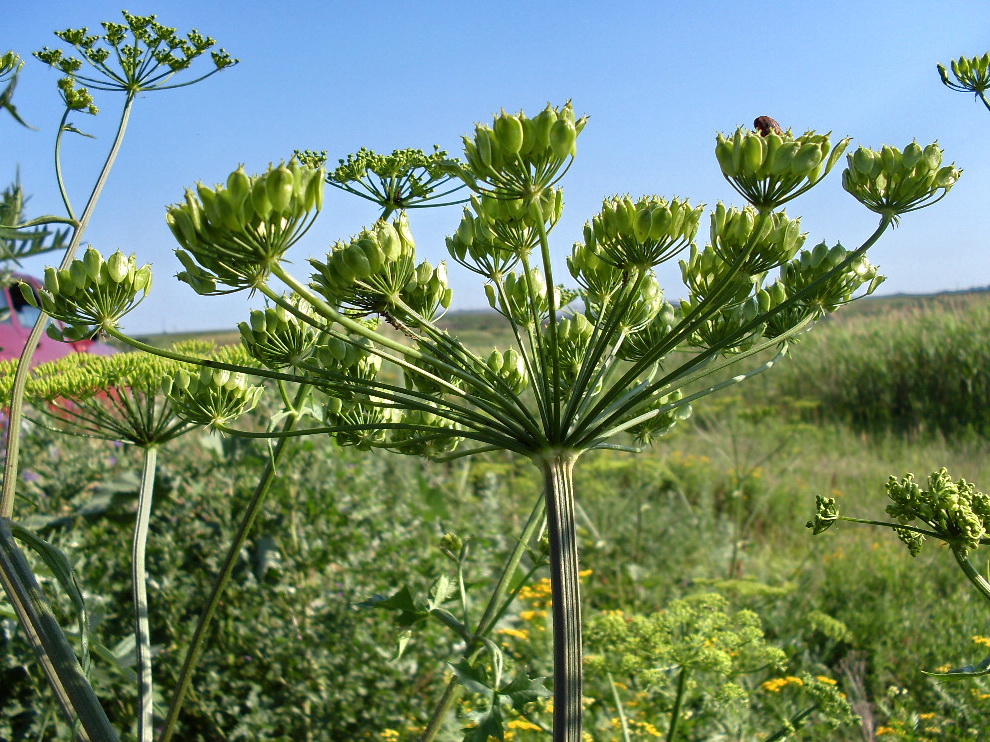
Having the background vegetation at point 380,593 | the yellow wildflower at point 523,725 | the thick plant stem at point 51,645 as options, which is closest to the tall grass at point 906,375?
the background vegetation at point 380,593

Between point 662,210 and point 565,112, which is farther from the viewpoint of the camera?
point 662,210

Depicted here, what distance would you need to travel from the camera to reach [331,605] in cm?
400

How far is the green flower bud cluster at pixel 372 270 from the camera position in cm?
132

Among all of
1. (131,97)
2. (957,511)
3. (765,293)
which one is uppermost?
(131,97)

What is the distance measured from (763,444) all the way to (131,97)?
901cm

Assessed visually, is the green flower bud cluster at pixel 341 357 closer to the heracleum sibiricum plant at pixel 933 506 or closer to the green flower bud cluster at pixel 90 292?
the green flower bud cluster at pixel 90 292

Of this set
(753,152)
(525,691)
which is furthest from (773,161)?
(525,691)

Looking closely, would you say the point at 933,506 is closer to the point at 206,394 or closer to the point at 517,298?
the point at 517,298

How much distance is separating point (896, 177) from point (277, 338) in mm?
1296

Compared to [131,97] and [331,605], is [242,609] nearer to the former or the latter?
[331,605]

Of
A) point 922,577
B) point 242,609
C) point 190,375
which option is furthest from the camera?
point 922,577

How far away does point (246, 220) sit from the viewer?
112 cm

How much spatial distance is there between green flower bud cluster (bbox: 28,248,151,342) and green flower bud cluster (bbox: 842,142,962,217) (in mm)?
1417

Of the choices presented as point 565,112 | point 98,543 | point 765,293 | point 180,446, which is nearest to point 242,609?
point 98,543
